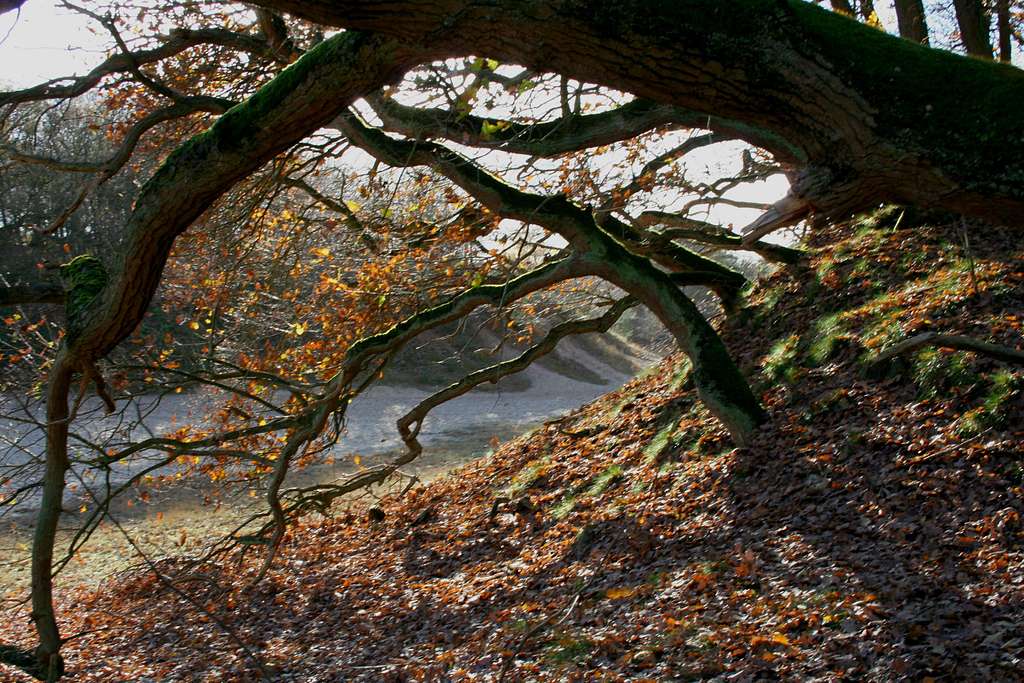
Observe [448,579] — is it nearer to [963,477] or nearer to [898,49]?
→ [963,477]

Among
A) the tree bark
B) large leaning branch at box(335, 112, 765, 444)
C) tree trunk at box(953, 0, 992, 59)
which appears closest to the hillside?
large leaning branch at box(335, 112, 765, 444)

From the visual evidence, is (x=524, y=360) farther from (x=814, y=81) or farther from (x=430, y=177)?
(x=814, y=81)

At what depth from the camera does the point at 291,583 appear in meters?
10.0

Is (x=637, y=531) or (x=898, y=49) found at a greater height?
(x=898, y=49)

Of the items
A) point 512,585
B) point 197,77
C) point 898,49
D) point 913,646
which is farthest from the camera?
point 197,77

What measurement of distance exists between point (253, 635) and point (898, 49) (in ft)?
24.6

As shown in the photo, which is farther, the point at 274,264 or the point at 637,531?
the point at 274,264

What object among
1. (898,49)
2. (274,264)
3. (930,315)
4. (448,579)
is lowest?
(448,579)

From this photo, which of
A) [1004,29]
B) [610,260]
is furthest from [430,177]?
[1004,29]

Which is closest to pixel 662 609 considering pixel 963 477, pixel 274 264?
pixel 963 477

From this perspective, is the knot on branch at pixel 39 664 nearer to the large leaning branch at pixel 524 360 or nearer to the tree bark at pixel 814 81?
the large leaning branch at pixel 524 360

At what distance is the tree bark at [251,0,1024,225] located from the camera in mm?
3213

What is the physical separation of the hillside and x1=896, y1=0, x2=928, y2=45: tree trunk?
2.41 m

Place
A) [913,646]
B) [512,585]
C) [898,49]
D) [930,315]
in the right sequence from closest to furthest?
[898,49]
[913,646]
[512,585]
[930,315]
